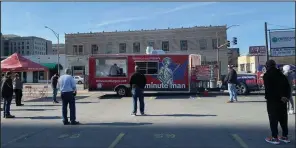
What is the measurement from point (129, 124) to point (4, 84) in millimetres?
4880

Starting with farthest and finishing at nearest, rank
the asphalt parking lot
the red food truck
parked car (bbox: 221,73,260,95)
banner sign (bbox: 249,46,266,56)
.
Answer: banner sign (bbox: 249,46,266,56) → the red food truck → parked car (bbox: 221,73,260,95) → the asphalt parking lot

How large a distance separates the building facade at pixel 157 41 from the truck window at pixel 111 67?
35024 mm

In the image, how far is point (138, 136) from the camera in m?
8.68

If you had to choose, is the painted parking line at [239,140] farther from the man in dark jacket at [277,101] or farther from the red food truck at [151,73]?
the red food truck at [151,73]

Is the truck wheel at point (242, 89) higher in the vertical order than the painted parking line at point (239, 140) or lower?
higher

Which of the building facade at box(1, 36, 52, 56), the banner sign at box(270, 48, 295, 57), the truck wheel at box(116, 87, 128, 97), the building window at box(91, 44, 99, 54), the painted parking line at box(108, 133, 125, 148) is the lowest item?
the painted parking line at box(108, 133, 125, 148)

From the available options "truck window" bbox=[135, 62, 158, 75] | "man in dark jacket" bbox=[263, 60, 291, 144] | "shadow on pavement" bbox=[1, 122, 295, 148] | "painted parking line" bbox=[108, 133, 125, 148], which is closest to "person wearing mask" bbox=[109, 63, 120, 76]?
"truck window" bbox=[135, 62, 158, 75]

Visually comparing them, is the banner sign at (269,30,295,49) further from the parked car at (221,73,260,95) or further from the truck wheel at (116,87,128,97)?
the truck wheel at (116,87,128,97)

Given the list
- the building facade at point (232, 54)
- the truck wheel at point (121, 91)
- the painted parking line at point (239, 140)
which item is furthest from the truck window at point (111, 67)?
the building facade at point (232, 54)

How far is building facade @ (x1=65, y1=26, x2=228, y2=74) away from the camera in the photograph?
5775cm

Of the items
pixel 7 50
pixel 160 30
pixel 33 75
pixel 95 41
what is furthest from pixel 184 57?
pixel 7 50

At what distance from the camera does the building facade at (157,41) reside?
57.8m

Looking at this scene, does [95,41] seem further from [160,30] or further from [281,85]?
[281,85]

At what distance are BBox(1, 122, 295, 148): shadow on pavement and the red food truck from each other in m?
11.3
